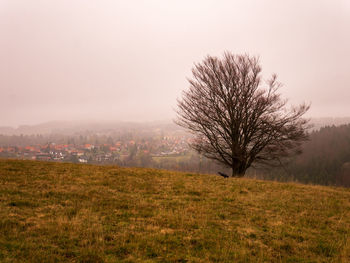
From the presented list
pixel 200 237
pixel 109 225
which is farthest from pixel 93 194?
pixel 200 237

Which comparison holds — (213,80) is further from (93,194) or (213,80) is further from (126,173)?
(93,194)

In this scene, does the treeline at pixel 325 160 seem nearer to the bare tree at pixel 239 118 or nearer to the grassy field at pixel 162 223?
the bare tree at pixel 239 118

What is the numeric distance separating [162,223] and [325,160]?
542 feet

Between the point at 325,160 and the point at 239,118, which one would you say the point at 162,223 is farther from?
the point at 325,160

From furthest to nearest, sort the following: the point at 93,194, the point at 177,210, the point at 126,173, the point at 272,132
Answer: the point at 272,132
the point at 126,173
the point at 93,194
the point at 177,210

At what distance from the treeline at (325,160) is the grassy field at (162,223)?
116552mm

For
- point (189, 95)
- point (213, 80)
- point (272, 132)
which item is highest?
point (213, 80)

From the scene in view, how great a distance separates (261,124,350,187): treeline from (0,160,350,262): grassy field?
116552 millimetres

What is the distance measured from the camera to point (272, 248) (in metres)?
5.45

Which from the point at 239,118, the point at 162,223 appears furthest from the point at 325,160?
the point at 162,223

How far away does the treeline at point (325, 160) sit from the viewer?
123m

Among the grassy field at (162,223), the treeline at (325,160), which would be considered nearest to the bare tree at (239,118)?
the grassy field at (162,223)

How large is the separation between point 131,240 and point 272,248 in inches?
140

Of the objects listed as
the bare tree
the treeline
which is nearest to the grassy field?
the bare tree
